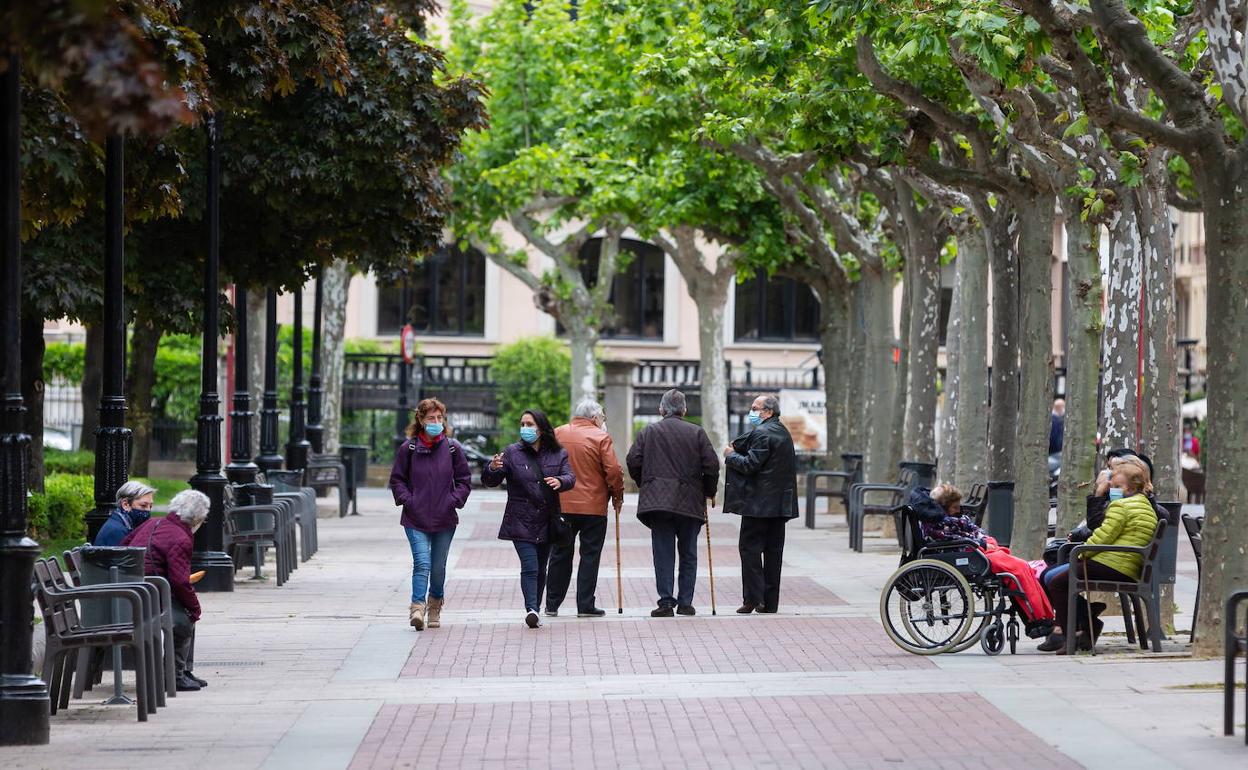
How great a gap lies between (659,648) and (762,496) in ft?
8.24

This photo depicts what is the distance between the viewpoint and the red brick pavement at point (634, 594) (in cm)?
1683

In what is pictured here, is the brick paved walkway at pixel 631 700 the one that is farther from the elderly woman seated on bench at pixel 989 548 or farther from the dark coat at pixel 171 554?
the dark coat at pixel 171 554

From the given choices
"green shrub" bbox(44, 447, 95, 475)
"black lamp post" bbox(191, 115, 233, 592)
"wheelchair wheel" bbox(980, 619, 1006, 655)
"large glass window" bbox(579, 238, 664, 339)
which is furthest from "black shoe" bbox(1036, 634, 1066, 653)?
"large glass window" bbox(579, 238, 664, 339)

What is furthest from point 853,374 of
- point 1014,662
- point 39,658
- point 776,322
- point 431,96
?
point 776,322

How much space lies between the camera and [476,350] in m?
53.8

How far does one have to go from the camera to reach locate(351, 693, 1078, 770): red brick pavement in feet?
29.5

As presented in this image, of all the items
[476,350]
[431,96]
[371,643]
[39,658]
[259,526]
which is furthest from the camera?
[476,350]

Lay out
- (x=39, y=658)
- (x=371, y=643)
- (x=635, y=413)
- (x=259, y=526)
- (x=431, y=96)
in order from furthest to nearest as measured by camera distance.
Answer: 1. (x=635, y=413)
2. (x=431, y=96)
3. (x=259, y=526)
4. (x=371, y=643)
5. (x=39, y=658)

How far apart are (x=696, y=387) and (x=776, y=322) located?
1130cm

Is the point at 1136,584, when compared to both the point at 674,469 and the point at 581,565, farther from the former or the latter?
the point at 581,565

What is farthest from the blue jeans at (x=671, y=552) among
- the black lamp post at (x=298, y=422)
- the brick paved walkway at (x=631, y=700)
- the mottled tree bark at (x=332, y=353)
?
the mottled tree bark at (x=332, y=353)

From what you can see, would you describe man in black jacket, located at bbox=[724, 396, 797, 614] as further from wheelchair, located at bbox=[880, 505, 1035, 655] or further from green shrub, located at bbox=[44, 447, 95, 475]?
green shrub, located at bbox=[44, 447, 95, 475]

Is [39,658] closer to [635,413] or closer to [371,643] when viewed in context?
[371,643]

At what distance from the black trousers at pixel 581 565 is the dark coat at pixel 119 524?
4.31 m
